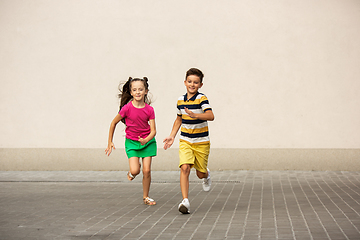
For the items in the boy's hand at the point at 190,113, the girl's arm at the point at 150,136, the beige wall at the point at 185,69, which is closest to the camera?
the boy's hand at the point at 190,113

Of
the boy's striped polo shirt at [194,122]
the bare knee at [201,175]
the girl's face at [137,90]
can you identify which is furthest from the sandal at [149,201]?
the girl's face at [137,90]

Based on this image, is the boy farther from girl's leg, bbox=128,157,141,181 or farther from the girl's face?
girl's leg, bbox=128,157,141,181

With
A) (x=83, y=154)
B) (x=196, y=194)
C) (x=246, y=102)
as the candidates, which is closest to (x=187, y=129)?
A: (x=196, y=194)

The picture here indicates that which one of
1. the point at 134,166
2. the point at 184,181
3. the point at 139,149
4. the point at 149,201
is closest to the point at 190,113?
the point at 184,181

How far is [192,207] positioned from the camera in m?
6.88

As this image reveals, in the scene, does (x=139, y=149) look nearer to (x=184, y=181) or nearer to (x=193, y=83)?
(x=184, y=181)

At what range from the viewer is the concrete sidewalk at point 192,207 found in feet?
17.5

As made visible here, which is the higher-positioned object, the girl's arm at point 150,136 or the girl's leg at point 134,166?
the girl's arm at point 150,136

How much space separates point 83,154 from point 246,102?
3858mm

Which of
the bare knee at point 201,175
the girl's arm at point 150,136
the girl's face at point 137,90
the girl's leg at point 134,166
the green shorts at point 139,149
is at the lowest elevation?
the bare knee at point 201,175

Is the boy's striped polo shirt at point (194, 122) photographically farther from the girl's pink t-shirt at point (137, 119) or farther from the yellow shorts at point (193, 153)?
the girl's pink t-shirt at point (137, 119)

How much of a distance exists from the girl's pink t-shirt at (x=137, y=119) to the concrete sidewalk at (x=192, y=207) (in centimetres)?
103

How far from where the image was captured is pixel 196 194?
8047 millimetres

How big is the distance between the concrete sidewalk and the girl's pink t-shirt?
3.38 ft
